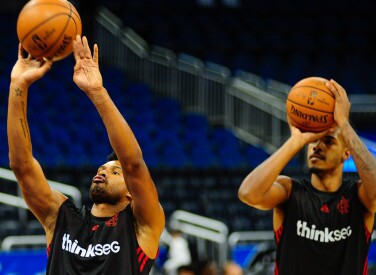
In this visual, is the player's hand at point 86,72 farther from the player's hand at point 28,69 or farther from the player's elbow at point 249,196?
the player's elbow at point 249,196

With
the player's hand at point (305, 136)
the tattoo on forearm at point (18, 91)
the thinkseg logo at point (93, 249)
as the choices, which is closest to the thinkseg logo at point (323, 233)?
the player's hand at point (305, 136)

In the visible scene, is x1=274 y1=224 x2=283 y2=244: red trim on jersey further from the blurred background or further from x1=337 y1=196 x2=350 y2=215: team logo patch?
the blurred background

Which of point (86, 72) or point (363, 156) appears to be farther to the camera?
point (363, 156)

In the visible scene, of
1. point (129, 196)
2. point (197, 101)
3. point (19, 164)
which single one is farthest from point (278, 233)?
point (197, 101)

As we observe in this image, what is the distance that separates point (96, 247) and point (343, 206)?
5.89 feet

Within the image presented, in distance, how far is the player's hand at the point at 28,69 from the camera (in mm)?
4285

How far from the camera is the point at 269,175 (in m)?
5.01

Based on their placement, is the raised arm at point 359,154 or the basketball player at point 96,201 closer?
the basketball player at point 96,201

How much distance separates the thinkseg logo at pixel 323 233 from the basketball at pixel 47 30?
194cm

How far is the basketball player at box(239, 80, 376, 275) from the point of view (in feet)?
16.5

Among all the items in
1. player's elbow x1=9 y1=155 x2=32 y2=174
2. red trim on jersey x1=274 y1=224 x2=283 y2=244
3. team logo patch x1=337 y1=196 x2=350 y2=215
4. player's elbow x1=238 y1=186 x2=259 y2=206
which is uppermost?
player's elbow x1=9 y1=155 x2=32 y2=174

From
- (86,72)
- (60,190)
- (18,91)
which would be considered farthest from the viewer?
(60,190)

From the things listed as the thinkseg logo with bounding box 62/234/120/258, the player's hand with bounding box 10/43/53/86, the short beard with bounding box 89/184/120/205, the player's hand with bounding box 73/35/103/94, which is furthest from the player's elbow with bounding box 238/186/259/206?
the player's hand with bounding box 10/43/53/86

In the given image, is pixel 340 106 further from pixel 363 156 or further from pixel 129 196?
pixel 129 196
